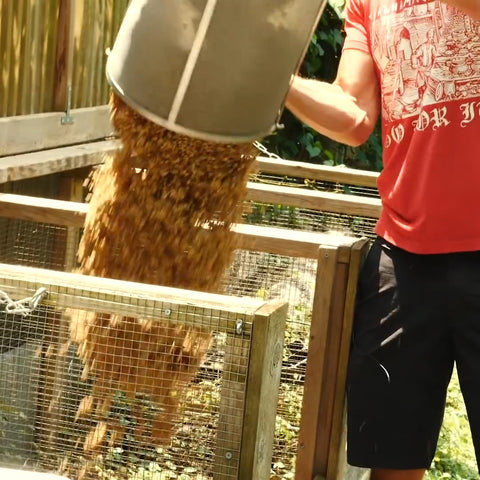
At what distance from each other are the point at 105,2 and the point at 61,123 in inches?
34.0

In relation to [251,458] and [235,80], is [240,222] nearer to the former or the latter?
[235,80]

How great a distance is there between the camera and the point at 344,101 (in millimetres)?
2441

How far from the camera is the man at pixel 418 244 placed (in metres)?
2.18

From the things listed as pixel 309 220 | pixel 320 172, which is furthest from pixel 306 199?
pixel 320 172

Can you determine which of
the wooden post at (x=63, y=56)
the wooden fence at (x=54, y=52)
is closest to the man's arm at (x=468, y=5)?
the wooden fence at (x=54, y=52)

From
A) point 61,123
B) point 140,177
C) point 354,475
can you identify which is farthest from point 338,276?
point 61,123

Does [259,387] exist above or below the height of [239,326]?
below

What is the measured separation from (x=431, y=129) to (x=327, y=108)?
312 millimetres

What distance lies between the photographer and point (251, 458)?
6.32ft

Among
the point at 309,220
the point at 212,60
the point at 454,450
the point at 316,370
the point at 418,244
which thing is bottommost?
the point at 454,450

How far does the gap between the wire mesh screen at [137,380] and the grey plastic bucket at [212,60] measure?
437mm

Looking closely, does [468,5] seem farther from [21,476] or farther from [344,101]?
[21,476]

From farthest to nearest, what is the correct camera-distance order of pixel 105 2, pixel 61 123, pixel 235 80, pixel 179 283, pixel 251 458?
pixel 105 2 → pixel 61 123 → pixel 179 283 → pixel 235 80 → pixel 251 458

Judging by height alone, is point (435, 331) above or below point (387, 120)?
below
